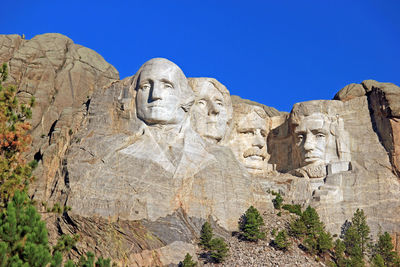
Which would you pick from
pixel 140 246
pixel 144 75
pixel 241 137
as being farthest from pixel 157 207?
pixel 241 137

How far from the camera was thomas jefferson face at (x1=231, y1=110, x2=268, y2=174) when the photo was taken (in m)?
38.0

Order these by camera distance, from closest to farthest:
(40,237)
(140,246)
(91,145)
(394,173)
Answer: (40,237)
(140,246)
(91,145)
(394,173)

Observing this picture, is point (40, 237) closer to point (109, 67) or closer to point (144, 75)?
point (144, 75)

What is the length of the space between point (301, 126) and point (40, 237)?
1833 cm

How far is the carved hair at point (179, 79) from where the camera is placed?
34.2 m

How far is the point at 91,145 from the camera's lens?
1273 inches

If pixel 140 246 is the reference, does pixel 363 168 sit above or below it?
above

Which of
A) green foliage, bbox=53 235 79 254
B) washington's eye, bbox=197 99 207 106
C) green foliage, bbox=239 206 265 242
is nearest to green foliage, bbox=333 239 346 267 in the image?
green foliage, bbox=239 206 265 242

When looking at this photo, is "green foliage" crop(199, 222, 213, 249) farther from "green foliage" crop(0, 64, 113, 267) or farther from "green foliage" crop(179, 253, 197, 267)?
"green foliage" crop(0, 64, 113, 267)

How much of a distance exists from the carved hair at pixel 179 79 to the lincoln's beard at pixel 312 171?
6206mm

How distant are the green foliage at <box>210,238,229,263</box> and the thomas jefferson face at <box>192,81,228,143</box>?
289 inches

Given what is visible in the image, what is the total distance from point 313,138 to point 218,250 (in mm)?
9667

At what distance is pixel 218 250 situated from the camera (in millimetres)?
29719

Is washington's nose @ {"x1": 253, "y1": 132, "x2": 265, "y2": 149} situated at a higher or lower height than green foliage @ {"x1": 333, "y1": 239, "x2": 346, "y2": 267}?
higher
